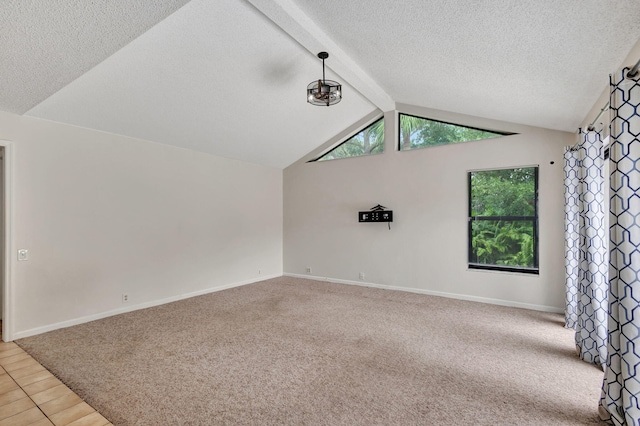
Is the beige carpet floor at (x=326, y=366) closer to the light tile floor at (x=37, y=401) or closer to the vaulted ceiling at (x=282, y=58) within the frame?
the light tile floor at (x=37, y=401)

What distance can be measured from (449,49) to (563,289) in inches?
144

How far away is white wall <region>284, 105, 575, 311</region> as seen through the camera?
4.41 m

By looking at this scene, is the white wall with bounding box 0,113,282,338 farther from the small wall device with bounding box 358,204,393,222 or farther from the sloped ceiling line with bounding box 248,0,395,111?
the sloped ceiling line with bounding box 248,0,395,111

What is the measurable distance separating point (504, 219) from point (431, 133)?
6.04 ft

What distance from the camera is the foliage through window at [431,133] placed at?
16.4 feet

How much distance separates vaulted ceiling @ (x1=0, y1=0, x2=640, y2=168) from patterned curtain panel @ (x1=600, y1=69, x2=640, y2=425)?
1.99ft

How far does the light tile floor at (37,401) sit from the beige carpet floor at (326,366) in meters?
0.08

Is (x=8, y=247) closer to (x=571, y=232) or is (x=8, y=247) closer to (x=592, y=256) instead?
(x=592, y=256)

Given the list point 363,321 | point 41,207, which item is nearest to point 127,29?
point 41,207

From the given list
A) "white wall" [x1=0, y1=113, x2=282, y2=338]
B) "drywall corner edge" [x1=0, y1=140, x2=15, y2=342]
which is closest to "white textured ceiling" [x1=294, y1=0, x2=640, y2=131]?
"white wall" [x1=0, y1=113, x2=282, y2=338]

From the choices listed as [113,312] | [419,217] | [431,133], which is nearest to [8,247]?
[113,312]

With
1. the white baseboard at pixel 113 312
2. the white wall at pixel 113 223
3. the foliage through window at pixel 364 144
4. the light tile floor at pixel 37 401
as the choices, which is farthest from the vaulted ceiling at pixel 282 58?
the light tile floor at pixel 37 401

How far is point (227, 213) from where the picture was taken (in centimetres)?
590

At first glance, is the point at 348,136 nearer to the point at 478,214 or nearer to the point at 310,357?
the point at 478,214
